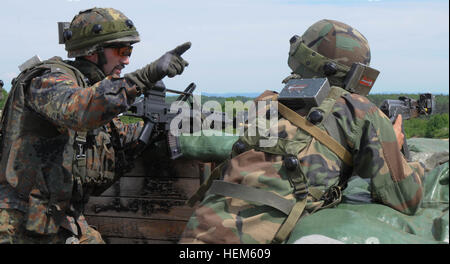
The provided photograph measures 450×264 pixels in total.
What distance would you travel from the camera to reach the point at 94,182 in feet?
13.0

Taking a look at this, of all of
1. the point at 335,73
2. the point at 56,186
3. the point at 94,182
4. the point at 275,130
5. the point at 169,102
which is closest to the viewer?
the point at 275,130

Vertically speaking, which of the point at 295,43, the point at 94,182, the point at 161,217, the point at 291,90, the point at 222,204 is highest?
the point at 295,43

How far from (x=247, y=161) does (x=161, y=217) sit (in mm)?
1832

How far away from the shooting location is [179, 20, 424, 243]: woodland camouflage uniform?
2578 mm

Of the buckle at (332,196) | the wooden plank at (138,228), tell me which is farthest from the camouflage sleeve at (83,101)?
the wooden plank at (138,228)

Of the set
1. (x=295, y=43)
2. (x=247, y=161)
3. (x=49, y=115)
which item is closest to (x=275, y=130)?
(x=247, y=161)

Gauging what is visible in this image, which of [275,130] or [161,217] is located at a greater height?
[275,130]

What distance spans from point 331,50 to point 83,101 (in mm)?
1509

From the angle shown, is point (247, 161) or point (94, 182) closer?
point (247, 161)

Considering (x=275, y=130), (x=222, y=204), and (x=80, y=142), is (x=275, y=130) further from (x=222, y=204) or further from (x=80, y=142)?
(x=80, y=142)

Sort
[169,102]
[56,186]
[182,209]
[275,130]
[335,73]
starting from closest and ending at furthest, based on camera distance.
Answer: [275,130] < [335,73] < [56,186] < [182,209] < [169,102]

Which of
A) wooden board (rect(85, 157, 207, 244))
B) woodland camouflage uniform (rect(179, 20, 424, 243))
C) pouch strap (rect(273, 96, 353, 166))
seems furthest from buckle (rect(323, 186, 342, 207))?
wooden board (rect(85, 157, 207, 244))

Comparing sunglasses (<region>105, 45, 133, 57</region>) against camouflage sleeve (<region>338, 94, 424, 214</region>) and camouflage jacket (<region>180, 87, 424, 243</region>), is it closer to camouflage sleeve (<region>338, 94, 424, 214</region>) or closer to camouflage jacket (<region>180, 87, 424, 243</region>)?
camouflage jacket (<region>180, 87, 424, 243</region>)

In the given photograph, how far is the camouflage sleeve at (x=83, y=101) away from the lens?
2979 mm
